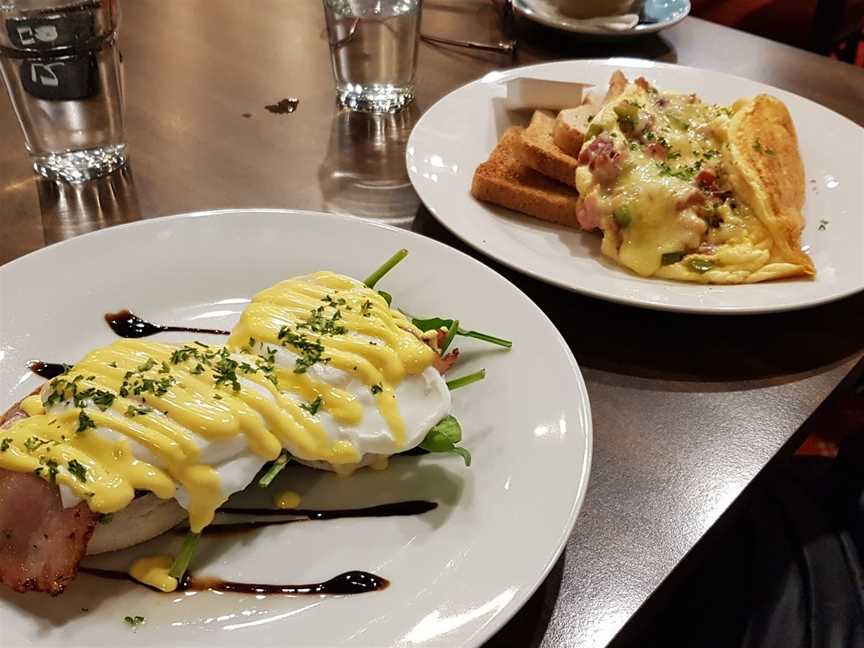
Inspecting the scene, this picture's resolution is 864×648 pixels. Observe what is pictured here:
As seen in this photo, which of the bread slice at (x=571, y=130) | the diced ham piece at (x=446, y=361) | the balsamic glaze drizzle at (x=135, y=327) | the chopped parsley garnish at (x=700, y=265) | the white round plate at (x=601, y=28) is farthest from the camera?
the white round plate at (x=601, y=28)

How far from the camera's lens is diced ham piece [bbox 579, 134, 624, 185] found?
1622mm

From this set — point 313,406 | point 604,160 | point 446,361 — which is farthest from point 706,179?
point 313,406

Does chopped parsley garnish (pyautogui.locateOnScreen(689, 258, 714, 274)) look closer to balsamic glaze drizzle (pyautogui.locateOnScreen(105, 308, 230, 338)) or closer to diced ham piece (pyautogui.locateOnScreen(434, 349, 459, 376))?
diced ham piece (pyautogui.locateOnScreen(434, 349, 459, 376))

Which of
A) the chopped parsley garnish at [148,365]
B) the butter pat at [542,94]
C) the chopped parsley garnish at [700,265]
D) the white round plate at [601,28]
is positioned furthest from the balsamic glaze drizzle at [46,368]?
the white round plate at [601,28]

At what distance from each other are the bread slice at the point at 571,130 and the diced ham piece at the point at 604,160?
0.27ft

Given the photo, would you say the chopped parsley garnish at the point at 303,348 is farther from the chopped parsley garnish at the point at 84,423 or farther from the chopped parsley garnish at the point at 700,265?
the chopped parsley garnish at the point at 700,265

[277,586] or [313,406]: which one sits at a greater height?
[313,406]

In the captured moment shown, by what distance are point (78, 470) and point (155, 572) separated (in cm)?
16

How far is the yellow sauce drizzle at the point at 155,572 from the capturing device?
3.05 ft

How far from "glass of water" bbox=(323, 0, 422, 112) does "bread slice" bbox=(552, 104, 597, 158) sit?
0.50 meters

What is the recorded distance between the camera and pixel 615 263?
5.17ft

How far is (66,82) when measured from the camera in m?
1.73

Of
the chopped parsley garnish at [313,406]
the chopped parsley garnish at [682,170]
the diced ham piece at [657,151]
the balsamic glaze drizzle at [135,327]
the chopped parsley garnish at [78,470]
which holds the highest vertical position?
the diced ham piece at [657,151]

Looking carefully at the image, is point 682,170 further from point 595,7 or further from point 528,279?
point 595,7
